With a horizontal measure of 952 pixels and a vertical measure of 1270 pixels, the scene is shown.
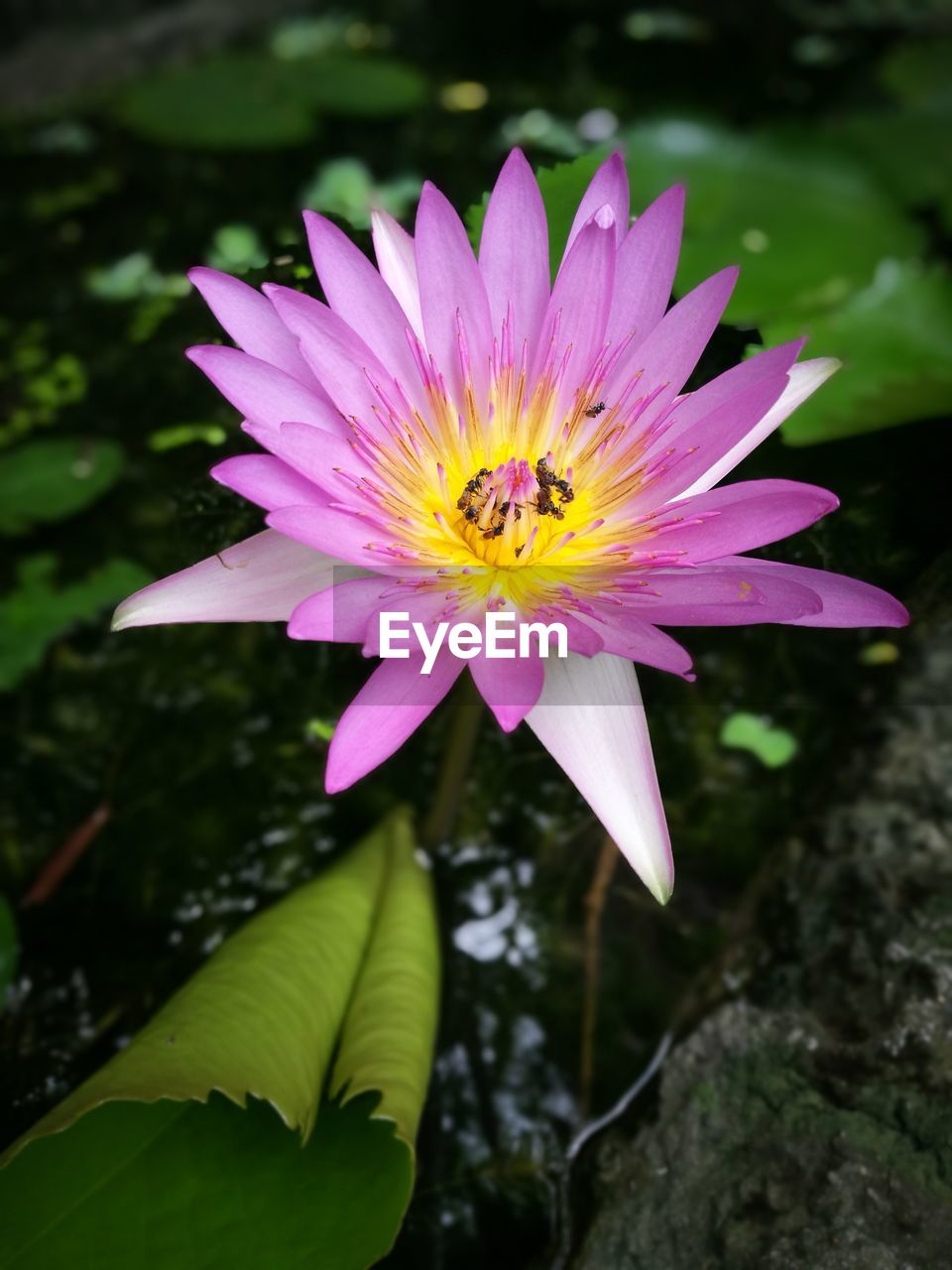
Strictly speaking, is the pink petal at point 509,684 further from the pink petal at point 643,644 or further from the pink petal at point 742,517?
the pink petal at point 742,517

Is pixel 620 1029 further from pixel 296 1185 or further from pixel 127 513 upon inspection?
pixel 127 513

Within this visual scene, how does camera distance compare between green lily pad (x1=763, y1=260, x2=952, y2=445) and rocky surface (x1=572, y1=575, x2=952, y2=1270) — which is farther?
green lily pad (x1=763, y1=260, x2=952, y2=445)

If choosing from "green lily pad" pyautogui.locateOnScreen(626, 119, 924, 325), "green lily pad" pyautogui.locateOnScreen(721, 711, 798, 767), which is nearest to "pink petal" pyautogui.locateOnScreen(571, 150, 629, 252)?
"green lily pad" pyautogui.locateOnScreen(721, 711, 798, 767)

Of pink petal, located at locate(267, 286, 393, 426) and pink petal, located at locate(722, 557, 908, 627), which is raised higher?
pink petal, located at locate(267, 286, 393, 426)

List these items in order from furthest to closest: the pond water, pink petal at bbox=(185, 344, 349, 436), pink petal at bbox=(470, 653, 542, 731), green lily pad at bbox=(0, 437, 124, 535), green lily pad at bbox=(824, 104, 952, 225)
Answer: green lily pad at bbox=(824, 104, 952, 225), green lily pad at bbox=(0, 437, 124, 535), the pond water, pink petal at bbox=(185, 344, 349, 436), pink petal at bbox=(470, 653, 542, 731)

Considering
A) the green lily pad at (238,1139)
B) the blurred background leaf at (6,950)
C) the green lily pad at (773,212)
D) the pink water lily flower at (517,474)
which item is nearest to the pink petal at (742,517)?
the pink water lily flower at (517,474)

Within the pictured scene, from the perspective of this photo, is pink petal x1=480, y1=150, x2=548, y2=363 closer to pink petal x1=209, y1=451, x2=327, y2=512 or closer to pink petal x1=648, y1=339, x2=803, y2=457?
pink petal x1=648, y1=339, x2=803, y2=457
